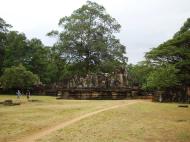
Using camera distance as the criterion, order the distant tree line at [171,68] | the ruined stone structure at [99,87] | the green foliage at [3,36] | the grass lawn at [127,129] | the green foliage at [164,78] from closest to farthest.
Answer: the grass lawn at [127,129]
the green foliage at [164,78]
the distant tree line at [171,68]
the ruined stone structure at [99,87]
the green foliage at [3,36]

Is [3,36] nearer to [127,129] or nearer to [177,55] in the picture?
[177,55]

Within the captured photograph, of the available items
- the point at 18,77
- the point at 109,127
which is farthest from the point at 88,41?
the point at 109,127

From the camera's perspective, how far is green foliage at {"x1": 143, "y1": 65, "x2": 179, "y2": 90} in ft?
128

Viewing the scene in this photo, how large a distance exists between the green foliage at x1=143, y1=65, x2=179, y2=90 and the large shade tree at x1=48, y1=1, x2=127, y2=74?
50.6ft

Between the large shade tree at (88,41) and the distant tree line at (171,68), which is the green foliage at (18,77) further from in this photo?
the distant tree line at (171,68)

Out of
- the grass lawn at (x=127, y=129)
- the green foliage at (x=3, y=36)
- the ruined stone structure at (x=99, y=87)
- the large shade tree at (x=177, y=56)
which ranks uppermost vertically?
the green foliage at (x=3, y=36)

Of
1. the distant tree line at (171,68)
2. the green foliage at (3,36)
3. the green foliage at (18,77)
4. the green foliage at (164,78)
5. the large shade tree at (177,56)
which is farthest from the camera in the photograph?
the green foliage at (3,36)

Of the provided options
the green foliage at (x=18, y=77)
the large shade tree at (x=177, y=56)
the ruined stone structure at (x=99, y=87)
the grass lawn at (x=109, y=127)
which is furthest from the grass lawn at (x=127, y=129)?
the green foliage at (x=18, y=77)

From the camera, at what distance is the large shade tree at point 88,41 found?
55.9 meters

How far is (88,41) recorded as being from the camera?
185 ft

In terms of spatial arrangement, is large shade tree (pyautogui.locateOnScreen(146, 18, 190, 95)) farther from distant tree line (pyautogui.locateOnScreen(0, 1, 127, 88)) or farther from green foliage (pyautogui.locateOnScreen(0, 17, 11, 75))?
green foliage (pyautogui.locateOnScreen(0, 17, 11, 75))

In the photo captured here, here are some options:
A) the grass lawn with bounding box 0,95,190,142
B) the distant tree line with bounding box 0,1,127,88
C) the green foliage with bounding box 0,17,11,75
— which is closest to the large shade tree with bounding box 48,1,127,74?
the distant tree line with bounding box 0,1,127,88

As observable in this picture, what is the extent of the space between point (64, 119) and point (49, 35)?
1519 inches

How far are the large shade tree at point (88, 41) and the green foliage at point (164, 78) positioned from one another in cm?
1542
